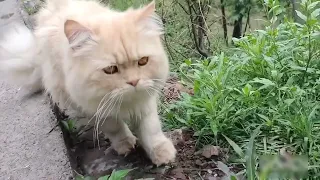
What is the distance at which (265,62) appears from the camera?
240 cm

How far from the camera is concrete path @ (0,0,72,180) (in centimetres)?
216

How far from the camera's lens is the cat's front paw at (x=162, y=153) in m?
2.10

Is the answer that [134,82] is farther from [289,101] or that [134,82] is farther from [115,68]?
[289,101]

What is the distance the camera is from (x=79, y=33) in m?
1.84

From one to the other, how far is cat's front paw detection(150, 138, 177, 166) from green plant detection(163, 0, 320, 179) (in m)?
0.25

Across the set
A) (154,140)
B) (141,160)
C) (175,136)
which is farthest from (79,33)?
(175,136)

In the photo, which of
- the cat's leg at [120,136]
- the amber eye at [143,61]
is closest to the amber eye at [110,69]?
the amber eye at [143,61]

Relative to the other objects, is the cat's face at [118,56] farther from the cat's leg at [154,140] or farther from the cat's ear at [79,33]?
the cat's leg at [154,140]

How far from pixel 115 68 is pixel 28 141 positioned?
93 centimetres

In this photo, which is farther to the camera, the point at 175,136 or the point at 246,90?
the point at 175,136

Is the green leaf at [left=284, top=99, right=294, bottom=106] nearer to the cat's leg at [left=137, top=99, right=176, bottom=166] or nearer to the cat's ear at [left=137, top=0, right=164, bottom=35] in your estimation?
the cat's leg at [left=137, top=99, right=176, bottom=166]

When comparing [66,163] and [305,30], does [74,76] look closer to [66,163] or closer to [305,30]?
[66,163]

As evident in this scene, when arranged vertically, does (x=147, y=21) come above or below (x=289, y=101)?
above

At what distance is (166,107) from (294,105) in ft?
2.68
